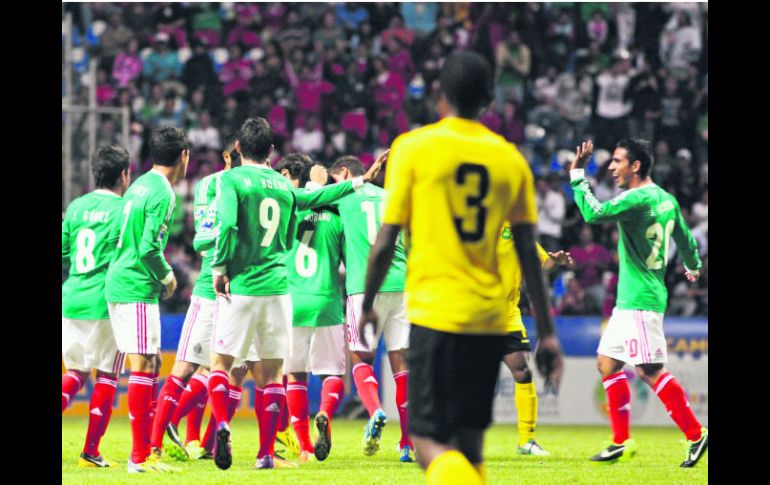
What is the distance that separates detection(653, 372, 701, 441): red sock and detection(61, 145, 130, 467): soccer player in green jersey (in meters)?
4.26

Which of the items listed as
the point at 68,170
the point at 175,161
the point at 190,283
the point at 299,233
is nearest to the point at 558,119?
the point at 190,283

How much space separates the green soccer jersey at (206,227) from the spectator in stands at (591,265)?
910 centimetres

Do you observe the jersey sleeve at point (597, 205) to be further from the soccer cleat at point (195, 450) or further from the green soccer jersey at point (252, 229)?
the soccer cleat at point (195, 450)

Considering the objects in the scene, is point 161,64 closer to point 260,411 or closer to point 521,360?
point 521,360

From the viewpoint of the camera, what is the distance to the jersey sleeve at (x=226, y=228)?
8.76 metres

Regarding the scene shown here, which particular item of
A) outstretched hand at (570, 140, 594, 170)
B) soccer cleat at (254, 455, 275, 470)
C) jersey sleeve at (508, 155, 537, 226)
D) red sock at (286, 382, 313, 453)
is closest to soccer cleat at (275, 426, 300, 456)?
red sock at (286, 382, 313, 453)

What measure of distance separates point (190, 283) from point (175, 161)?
939cm

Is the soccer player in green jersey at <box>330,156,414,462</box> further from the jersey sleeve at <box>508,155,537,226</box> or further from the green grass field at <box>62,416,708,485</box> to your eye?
the jersey sleeve at <box>508,155,537,226</box>

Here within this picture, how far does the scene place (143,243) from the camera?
29.4 feet

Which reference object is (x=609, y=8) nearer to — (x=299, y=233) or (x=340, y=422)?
(x=340, y=422)

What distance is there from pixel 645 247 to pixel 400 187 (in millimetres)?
5299

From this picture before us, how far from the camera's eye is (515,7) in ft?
73.6

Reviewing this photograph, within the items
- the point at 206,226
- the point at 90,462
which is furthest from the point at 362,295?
the point at 90,462

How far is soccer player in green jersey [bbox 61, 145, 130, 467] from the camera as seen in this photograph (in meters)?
9.74
